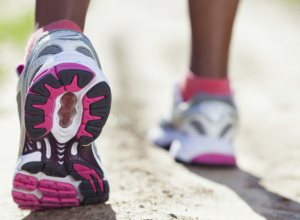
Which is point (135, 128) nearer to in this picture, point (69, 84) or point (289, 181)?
point (289, 181)

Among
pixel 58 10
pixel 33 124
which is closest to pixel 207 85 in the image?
pixel 58 10

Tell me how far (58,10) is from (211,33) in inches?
28.5

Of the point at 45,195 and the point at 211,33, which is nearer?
the point at 45,195

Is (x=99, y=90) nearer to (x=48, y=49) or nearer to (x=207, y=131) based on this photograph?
(x=48, y=49)

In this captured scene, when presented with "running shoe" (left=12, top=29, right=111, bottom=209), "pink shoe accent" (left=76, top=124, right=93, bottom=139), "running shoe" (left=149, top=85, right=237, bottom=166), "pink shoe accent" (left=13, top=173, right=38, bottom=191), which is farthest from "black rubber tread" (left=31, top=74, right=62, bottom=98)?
"running shoe" (left=149, top=85, right=237, bottom=166)

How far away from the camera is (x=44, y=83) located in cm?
71

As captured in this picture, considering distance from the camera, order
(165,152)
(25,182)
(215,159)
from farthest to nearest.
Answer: (165,152), (215,159), (25,182)

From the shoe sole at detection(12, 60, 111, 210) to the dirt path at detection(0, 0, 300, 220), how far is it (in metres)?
0.05

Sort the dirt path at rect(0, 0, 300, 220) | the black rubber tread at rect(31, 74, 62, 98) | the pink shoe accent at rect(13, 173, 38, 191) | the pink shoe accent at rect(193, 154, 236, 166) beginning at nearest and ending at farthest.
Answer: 1. the black rubber tread at rect(31, 74, 62, 98)
2. the pink shoe accent at rect(13, 173, 38, 191)
3. the dirt path at rect(0, 0, 300, 220)
4. the pink shoe accent at rect(193, 154, 236, 166)

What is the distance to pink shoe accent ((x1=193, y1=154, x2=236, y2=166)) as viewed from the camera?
Result: 1383 mm

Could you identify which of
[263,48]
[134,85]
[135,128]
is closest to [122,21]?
[263,48]

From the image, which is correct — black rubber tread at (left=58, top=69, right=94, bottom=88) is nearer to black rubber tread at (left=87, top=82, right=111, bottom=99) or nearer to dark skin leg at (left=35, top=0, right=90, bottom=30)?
black rubber tread at (left=87, top=82, right=111, bottom=99)

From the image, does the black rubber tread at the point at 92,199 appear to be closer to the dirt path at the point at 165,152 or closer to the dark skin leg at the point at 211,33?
the dirt path at the point at 165,152

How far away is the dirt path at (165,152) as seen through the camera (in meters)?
0.92
